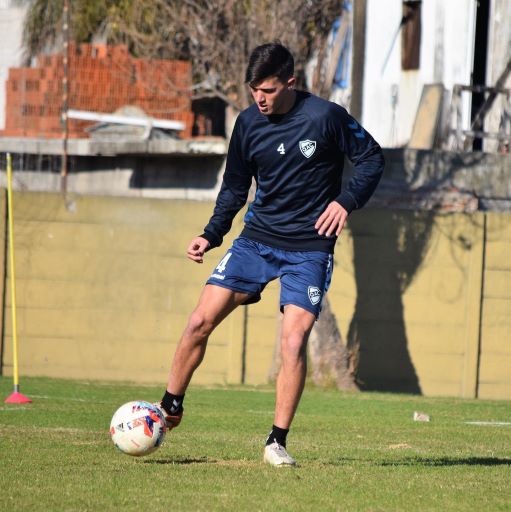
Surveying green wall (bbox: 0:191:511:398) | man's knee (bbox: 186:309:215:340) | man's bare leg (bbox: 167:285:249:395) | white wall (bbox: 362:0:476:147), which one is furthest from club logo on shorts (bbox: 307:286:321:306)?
white wall (bbox: 362:0:476:147)

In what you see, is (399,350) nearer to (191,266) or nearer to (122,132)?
(191,266)

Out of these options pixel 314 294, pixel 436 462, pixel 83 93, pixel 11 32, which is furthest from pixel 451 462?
pixel 11 32

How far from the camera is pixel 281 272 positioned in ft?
24.1

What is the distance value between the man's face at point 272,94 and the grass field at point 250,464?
2015 millimetres

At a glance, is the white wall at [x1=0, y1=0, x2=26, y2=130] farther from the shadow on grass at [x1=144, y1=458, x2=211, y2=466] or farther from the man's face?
the shadow on grass at [x1=144, y1=458, x2=211, y2=466]

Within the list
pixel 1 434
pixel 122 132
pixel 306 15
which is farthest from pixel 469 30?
pixel 1 434

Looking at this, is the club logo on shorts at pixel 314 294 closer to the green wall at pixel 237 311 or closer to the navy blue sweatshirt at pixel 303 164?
the navy blue sweatshirt at pixel 303 164

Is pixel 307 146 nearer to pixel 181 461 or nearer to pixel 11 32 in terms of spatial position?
pixel 181 461

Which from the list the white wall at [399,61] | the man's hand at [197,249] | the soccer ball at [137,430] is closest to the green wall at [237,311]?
the white wall at [399,61]

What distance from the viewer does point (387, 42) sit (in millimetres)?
26297

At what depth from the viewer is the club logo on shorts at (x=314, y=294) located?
7188 mm

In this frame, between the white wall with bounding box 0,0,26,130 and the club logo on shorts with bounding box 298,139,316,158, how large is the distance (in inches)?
860

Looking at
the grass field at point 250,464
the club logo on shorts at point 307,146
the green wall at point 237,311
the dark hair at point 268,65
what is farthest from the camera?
the green wall at point 237,311

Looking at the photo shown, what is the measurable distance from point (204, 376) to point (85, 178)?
9614mm
